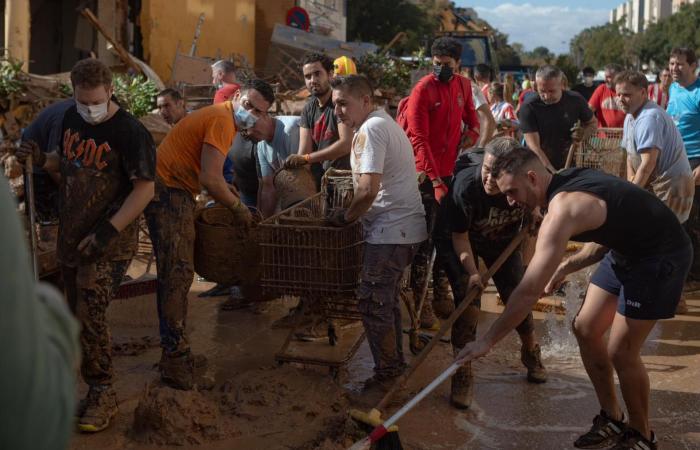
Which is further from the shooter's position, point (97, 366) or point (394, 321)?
point (394, 321)

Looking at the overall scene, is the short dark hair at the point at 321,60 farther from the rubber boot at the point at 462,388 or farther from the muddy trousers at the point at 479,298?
the rubber boot at the point at 462,388

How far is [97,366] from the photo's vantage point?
5066 millimetres

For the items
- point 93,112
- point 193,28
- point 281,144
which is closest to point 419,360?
point 93,112

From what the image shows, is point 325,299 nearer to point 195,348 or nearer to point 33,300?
point 195,348

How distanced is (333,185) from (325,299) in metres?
0.78

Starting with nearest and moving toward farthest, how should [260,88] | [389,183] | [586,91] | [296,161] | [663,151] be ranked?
[389,183]
[260,88]
[296,161]
[663,151]
[586,91]

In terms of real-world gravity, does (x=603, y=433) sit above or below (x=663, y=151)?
below

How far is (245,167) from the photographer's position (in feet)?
25.4

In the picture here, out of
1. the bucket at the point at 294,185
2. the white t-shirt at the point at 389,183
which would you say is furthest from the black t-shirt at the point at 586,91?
the white t-shirt at the point at 389,183

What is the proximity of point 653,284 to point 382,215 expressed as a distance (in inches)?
66.4

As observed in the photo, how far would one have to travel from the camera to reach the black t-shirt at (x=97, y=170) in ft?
16.2

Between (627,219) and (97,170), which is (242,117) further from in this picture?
(627,219)

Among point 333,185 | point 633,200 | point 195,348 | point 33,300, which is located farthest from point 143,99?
point 33,300

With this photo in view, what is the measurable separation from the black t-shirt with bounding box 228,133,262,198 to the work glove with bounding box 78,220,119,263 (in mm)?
2848
